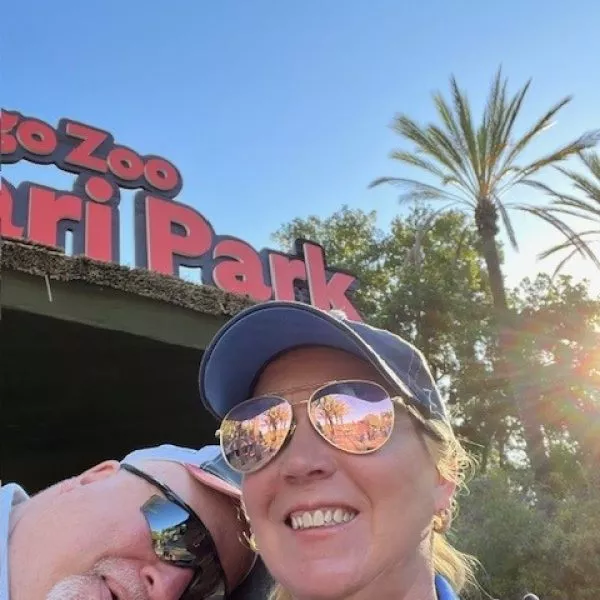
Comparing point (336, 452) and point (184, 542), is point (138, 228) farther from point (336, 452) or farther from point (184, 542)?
point (336, 452)

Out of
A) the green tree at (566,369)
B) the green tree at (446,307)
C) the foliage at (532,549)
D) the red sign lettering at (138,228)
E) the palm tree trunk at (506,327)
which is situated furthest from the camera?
the green tree at (446,307)

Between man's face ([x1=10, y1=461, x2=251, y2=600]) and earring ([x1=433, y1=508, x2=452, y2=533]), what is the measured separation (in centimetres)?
48

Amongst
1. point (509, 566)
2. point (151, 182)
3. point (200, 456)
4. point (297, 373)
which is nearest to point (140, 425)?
point (200, 456)

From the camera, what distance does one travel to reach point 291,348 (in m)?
1.61

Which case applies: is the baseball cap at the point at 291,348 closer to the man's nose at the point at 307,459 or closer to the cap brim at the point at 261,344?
the cap brim at the point at 261,344

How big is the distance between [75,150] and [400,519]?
348 inches

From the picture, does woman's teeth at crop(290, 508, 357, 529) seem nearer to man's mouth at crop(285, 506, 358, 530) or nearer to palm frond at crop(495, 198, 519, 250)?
man's mouth at crop(285, 506, 358, 530)

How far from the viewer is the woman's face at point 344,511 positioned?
1317 mm

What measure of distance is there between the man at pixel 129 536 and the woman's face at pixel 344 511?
0.28 metres

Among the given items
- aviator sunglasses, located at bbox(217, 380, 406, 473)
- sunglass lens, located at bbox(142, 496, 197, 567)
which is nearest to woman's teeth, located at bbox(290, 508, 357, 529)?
aviator sunglasses, located at bbox(217, 380, 406, 473)

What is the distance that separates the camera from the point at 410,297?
19578 millimetres

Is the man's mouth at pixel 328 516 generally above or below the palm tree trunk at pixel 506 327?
below

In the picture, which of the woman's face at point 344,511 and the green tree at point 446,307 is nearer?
the woman's face at point 344,511

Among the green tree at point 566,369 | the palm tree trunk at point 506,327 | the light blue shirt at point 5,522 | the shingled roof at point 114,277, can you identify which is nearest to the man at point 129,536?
the light blue shirt at point 5,522
